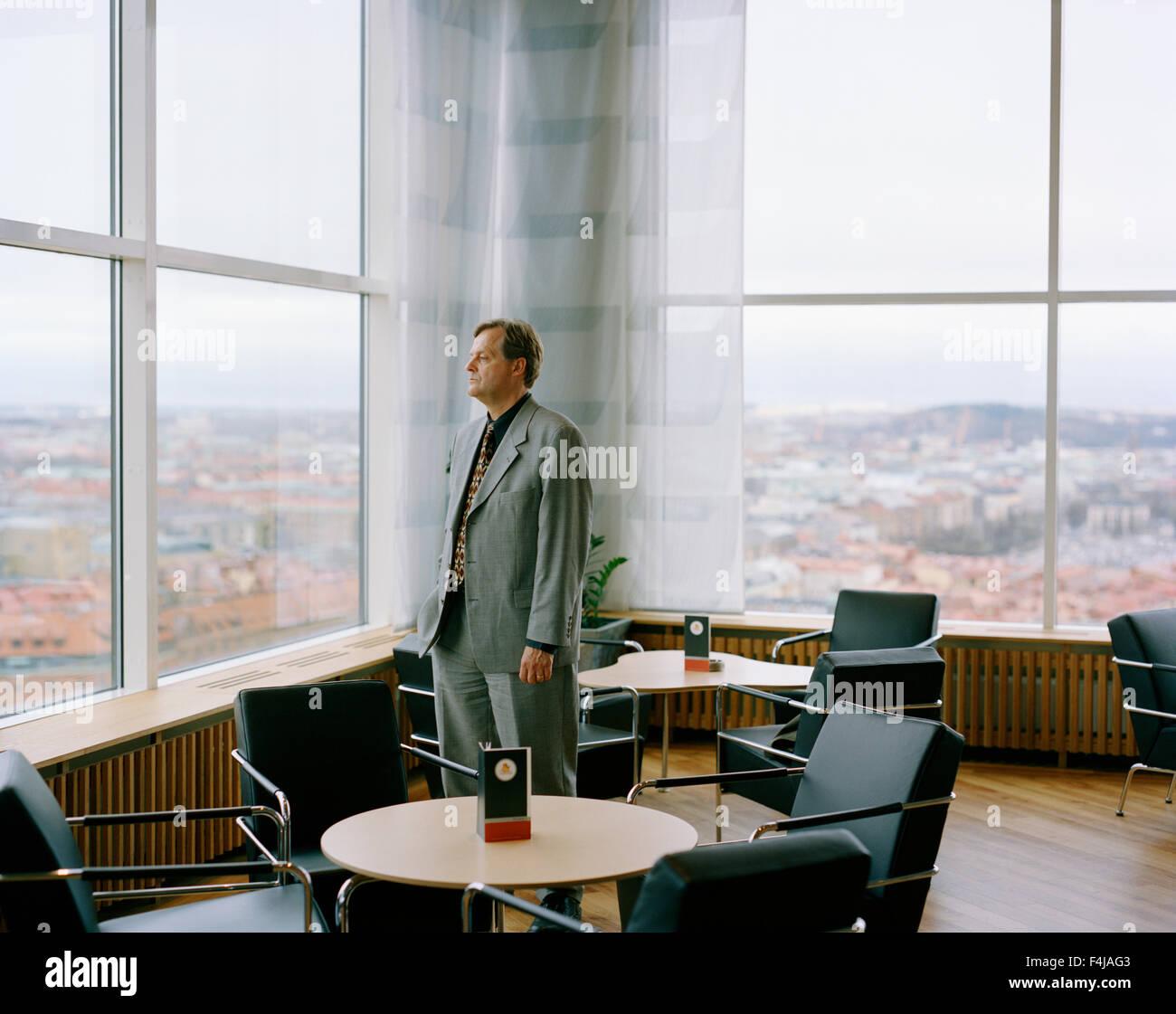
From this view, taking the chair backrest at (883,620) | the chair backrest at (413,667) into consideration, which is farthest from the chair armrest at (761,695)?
the chair backrest at (413,667)

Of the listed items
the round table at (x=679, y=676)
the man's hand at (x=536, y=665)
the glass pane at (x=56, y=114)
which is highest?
the glass pane at (x=56, y=114)

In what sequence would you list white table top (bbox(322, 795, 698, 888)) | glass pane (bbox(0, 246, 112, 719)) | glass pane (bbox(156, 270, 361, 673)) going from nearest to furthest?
white table top (bbox(322, 795, 698, 888)) < glass pane (bbox(0, 246, 112, 719)) < glass pane (bbox(156, 270, 361, 673))

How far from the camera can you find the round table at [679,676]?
460cm

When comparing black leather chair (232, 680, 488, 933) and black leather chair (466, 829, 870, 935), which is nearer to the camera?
black leather chair (466, 829, 870, 935)

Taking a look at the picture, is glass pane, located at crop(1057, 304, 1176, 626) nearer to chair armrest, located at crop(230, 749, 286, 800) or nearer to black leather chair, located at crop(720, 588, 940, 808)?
black leather chair, located at crop(720, 588, 940, 808)

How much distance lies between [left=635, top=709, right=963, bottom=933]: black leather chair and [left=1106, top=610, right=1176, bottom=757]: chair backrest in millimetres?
2722

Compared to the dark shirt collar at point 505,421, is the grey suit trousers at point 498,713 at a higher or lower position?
lower

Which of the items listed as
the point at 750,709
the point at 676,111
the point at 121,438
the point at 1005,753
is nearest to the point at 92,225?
the point at 121,438

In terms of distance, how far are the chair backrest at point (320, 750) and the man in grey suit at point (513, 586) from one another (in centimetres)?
22

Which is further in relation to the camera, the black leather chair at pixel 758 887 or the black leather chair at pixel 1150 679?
the black leather chair at pixel 1150 679

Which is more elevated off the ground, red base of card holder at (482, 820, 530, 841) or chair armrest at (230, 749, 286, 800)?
red base of card holder at (482, 820, 530, 841)

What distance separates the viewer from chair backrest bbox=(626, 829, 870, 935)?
5.84ft

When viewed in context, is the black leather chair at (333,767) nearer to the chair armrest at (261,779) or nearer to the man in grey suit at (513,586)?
the chair armrest at (261,779)

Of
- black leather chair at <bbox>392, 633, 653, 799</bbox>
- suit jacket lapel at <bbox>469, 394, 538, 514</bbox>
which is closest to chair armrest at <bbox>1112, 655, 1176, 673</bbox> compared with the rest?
black leather chair at <bbox>392, 633, 653, 799</bbox>
